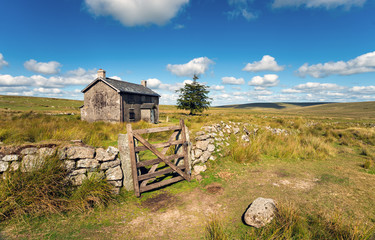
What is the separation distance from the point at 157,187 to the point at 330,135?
57.4 feet

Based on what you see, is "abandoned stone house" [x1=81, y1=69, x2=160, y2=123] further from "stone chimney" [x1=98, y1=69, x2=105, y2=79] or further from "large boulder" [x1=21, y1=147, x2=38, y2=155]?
"large boulder" [x1=21, y1=147, x2=38, y2=155]

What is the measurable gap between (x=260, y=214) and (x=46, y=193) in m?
5.40

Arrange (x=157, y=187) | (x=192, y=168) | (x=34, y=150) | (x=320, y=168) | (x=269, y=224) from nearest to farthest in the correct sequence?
(x=269, y=224)
(x=34, y=150)
(x=157, y=187)
(x=192, y=168)
(x=320, y=168)

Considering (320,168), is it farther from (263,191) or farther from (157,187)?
(157,187)

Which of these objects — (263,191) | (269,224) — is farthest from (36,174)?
(263,191)

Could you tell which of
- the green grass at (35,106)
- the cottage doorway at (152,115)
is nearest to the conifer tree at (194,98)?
the cottage doorway at (152,115)

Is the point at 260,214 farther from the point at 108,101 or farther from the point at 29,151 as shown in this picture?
the point at 108,101

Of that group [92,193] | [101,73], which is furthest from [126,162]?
[101,73]

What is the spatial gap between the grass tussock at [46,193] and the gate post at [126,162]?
729 millimetres

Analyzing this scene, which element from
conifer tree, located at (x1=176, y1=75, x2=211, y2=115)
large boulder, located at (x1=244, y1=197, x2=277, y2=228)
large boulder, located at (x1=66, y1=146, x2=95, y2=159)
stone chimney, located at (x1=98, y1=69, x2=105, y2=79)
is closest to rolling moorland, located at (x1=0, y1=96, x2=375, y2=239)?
large boulder, located at (x1=244, y1=197, x2=277, y2=228)

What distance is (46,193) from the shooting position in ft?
14.3

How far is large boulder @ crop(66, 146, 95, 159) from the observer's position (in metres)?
5.00

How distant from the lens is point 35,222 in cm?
393

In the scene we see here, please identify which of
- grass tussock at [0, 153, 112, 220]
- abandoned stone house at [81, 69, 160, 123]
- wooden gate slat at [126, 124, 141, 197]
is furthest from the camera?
abandoned stone house at [81, 69, 160, 123]
